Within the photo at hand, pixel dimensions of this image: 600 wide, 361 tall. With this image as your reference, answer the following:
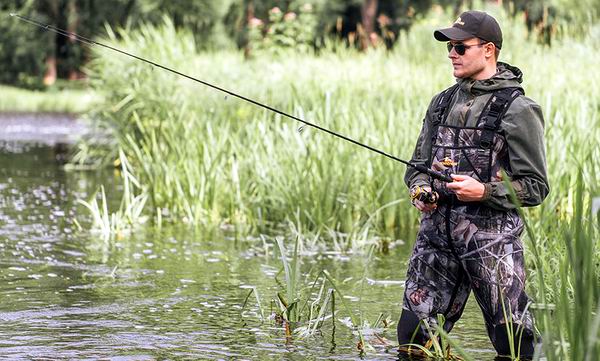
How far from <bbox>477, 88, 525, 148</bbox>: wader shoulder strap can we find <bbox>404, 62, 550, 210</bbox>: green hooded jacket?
0.7 inches

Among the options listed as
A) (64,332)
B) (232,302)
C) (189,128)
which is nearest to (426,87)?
(189,128)

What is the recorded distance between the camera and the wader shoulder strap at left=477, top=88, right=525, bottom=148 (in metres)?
4.84

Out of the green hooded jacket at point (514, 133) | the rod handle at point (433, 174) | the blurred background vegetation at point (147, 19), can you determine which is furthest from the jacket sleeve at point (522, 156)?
the blurred background vegetation at point (147, 19)

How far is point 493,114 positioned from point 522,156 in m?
0.21

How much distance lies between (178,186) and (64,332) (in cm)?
440

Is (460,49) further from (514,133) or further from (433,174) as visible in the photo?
(433,174)

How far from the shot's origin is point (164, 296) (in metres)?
7.11

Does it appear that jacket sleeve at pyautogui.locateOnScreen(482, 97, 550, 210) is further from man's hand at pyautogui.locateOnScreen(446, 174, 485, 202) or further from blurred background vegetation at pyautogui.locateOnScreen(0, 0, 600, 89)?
blurred background vegetation at pyautogui.locateOnScreen(0, 0, 600, 89)

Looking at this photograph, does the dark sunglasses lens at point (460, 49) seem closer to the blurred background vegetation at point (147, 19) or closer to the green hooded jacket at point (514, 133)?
the green hooded jacket at point (514, 133)

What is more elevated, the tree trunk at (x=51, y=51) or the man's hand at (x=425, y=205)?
the tree trunk at (x=51, y=51)

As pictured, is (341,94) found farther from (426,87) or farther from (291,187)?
(291,187)

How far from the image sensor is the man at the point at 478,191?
4848 millimetres

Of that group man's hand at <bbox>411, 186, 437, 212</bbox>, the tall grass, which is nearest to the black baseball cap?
man's hand at <bbox>411, 186, 437, 212</bbox>

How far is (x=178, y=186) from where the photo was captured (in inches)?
408
